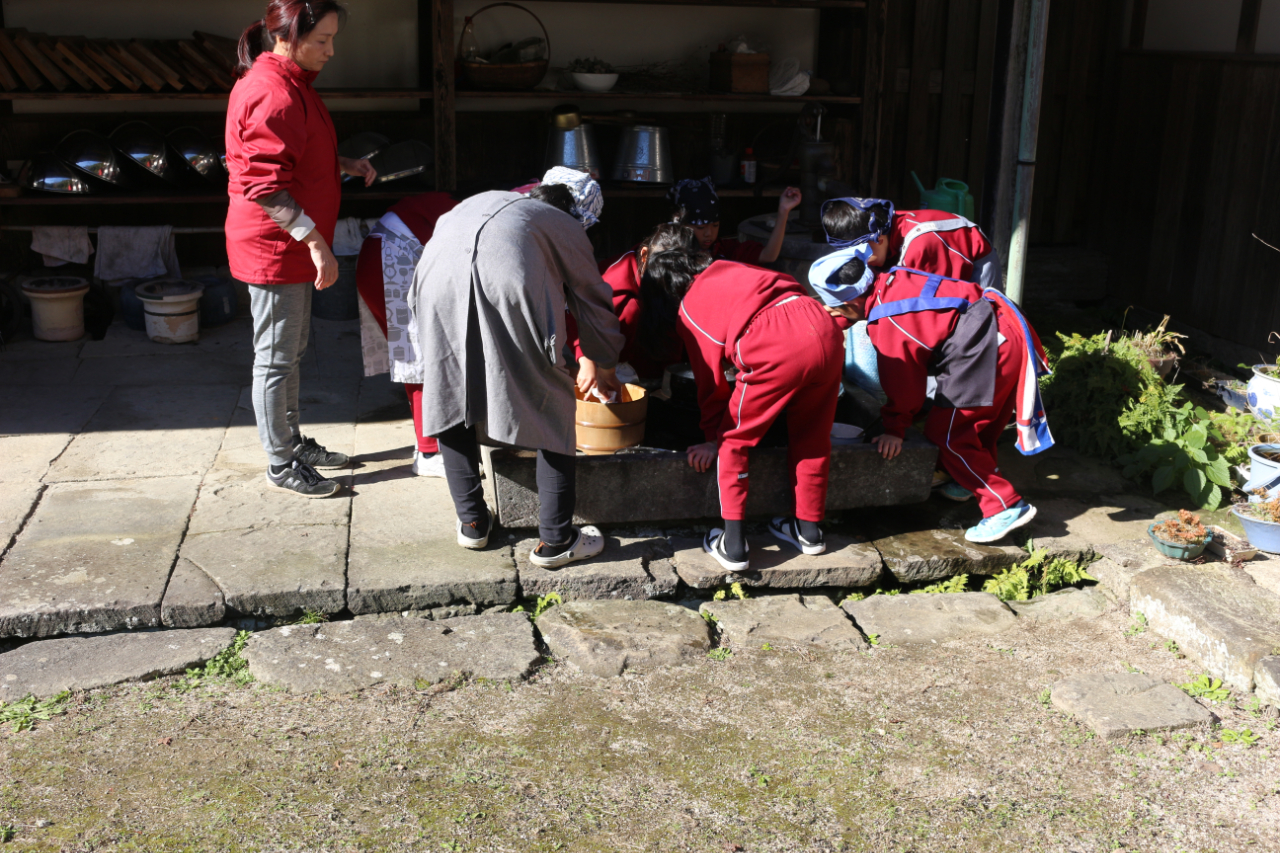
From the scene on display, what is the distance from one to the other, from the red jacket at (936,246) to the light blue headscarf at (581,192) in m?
1.45

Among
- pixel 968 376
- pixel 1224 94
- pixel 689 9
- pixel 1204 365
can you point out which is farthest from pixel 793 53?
pixel 968 376

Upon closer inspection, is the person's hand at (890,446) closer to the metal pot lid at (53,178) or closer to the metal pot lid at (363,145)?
the metal pot lid at (363,145)

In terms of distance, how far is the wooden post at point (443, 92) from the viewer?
6582 millimetres

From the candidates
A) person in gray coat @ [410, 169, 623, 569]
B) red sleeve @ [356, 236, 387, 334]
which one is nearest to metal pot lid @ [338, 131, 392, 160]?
red sleeve @ [356, 236, 387, 334]

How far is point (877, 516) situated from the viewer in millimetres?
4684

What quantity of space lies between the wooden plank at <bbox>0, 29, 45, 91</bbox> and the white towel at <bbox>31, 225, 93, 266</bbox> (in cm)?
88

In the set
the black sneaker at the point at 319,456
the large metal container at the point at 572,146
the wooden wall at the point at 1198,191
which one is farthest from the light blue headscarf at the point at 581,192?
the wooden wall at the point at 1198,191

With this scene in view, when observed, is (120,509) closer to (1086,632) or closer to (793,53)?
(1086,632)

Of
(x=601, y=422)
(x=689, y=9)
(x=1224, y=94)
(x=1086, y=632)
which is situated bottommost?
(x=1086, y=632)

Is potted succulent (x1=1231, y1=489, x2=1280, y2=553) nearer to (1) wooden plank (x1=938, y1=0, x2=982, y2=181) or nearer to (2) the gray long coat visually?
(2) the gray long coat

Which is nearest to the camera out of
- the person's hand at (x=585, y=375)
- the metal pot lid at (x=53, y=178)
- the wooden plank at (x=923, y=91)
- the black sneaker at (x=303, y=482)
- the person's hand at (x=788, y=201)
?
the person's hand at (x=585, y=375)

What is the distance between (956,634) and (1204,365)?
159 inches

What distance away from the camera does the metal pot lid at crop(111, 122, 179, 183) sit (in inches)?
263

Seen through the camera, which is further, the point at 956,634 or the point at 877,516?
the point at 877,516
